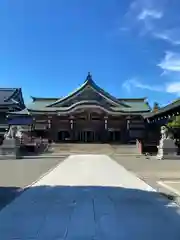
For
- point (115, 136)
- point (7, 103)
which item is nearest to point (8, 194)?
point (115, 136)

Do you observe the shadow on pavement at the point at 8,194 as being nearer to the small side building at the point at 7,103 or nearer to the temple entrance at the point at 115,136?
the temple entrance at the point at 115,136

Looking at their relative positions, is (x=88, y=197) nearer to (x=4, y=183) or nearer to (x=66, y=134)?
(x=4, y=183)

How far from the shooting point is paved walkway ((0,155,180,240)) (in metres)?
5.65

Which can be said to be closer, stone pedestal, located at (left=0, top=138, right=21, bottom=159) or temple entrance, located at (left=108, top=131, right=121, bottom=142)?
stone pedestal, located at (left=0, top=138, right=21, bottom=159)

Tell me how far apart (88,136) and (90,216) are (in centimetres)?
4712

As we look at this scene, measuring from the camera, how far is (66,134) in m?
54.6

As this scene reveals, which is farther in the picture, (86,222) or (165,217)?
(165,217)

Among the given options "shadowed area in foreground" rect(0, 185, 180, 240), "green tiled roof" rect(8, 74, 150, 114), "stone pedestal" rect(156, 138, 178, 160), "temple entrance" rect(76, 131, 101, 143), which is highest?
"green tiled roof" rect(8, 74, 150, 114)

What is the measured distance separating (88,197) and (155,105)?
5282 centimetres

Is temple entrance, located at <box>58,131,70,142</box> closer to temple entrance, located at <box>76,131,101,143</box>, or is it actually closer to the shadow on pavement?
temple entrance, located at <box>76,131,101,143</box>

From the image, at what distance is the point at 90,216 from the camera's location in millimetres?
7070

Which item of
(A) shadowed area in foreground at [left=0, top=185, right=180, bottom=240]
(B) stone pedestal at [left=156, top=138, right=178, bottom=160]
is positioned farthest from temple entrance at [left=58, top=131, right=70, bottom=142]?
(A) shadowed area in foreground at [left=0, top=185, right=180, bottom=240]

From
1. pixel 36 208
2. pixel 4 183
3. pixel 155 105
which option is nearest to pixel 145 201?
pixel 36 208

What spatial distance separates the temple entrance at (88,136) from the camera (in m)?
53.5
